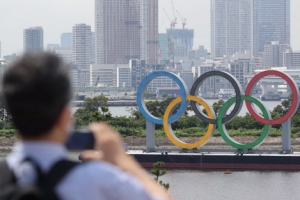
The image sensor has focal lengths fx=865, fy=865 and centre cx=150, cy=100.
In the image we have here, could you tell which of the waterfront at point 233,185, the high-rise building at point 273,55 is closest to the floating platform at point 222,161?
the waterfront at point 233,185

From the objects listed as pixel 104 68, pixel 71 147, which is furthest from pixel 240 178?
pixel 104 68

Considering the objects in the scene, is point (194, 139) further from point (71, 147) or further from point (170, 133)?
point (71, 147)

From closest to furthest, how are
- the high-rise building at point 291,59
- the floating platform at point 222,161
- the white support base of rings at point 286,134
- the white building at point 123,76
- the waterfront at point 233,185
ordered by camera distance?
the waterfront at point 233,185, the floating platform at point 222,161, the white support base of rings at point 286,134, the white building at point 123,76, the high-rise building at point 291,59

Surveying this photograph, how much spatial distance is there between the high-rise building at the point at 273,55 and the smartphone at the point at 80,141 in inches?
6932

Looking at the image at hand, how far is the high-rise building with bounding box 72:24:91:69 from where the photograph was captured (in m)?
180

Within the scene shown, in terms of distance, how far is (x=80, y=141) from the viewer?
2.06 metres

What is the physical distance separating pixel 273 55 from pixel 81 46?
3990 cm

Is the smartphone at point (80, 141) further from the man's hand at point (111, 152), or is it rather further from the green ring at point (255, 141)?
the green ring at point (255, 141)

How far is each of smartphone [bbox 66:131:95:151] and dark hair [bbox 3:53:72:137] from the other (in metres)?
0.12

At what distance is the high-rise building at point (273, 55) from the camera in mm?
178012

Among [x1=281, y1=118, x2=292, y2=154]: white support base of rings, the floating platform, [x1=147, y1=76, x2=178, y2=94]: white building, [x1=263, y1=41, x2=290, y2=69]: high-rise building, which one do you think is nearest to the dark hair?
the floating platform

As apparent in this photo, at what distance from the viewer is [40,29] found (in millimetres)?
173375

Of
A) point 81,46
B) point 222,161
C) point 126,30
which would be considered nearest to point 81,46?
point 81,46

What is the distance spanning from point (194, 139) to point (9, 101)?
3786 centimetres
